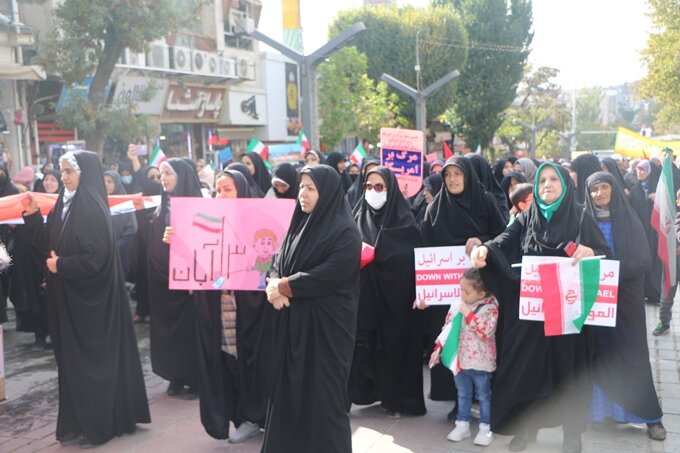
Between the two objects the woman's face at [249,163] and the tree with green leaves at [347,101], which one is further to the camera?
the tree with green leaves at [347,101]

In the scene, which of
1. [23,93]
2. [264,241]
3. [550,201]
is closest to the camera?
[550,201]

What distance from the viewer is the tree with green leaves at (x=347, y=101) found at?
31.1 m

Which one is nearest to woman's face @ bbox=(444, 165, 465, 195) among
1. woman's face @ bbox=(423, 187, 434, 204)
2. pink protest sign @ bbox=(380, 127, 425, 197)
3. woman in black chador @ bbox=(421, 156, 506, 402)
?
woman in black chador @ bbox=(421, 156, 506, 402)

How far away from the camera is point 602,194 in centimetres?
508

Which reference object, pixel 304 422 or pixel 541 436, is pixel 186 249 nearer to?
pixel 304 422

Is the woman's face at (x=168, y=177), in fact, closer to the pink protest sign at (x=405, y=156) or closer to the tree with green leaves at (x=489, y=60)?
the pink protest sign at (x=405, y=156)

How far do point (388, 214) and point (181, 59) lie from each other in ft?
64.8

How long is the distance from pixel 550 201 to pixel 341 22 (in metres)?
36.5

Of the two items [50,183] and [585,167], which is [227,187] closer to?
[585,167]

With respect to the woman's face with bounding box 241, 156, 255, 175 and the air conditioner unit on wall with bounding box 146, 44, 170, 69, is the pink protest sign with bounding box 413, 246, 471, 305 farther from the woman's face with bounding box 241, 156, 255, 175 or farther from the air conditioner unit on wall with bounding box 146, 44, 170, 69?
the air conditioner unit on wall with bounding box 146, 44, 170, 69

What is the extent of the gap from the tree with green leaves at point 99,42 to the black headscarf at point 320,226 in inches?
449

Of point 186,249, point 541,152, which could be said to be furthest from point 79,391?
point 541,152

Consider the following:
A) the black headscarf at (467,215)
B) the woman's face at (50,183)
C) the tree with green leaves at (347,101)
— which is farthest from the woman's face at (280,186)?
the tree with green leaves at (347,101)

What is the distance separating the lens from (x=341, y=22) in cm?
3959
